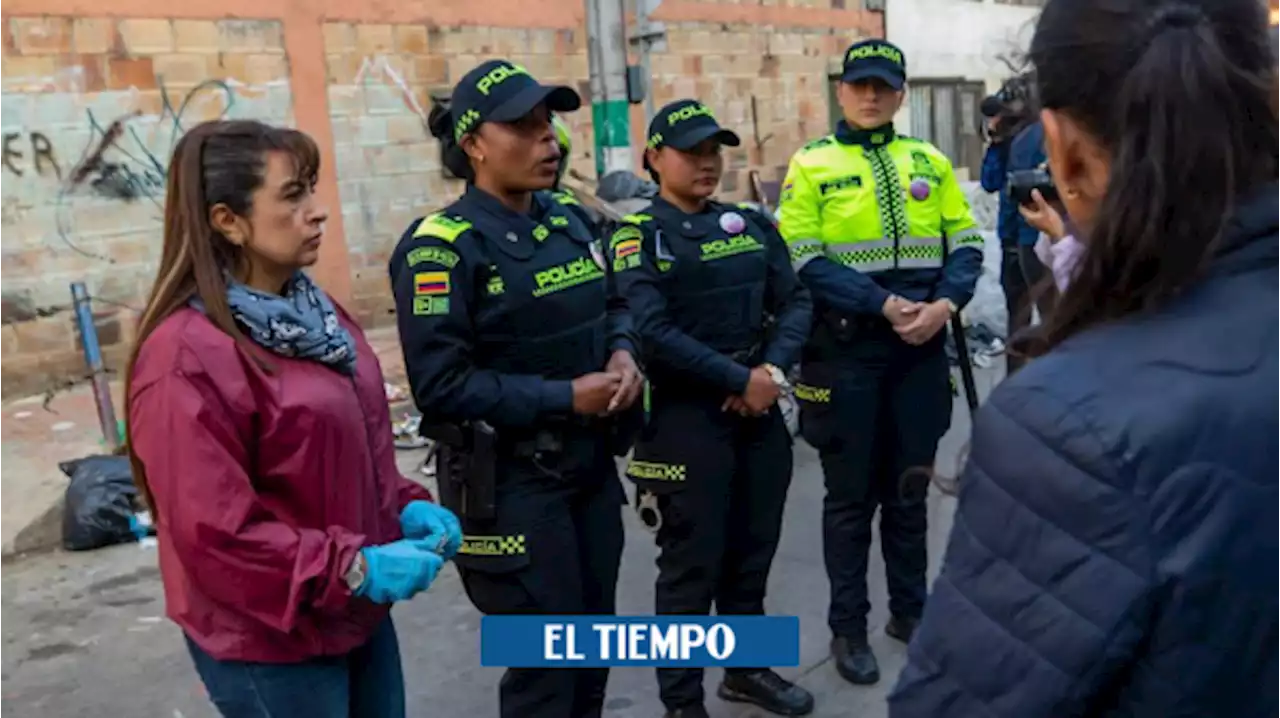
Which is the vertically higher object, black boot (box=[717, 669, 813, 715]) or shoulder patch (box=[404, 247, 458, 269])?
shoulder patch (box=[404, 247, 458, 269])

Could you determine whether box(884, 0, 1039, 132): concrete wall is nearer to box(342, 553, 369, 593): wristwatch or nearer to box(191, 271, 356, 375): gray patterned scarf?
box(191, 271, 356, 375): gray patterned scarf

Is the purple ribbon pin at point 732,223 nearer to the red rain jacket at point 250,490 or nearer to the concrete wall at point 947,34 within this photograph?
the red rain jacket at point 250,490

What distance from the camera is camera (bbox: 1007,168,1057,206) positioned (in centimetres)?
227

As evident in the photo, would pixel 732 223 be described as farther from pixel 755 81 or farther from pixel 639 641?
pixel 755 81

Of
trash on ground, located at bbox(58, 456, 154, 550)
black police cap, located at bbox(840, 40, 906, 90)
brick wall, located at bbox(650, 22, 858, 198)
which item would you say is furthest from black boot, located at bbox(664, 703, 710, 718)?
brick wall, located at bbox(650, 22, 858, 198)

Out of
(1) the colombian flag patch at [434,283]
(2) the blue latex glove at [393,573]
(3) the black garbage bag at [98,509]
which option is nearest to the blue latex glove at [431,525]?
(2) the blue latex glove at [393,573]

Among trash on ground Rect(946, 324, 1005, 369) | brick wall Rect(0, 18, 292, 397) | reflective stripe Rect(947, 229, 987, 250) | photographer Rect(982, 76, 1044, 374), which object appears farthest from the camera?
trash on ground Rect(946, 324, 1005, 369)

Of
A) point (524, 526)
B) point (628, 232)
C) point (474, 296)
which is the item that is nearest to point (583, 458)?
point (524, 526)

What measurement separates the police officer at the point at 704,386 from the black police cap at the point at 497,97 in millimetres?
632

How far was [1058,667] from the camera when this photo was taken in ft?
3.21

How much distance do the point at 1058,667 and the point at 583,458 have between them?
70.0 inches

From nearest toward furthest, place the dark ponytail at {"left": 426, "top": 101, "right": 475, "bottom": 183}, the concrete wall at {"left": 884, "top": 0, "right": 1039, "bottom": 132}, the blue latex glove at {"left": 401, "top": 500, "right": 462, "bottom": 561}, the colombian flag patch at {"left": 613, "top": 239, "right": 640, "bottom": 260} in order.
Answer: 1. the blue latex glove at {"left": 401, "top": 500, "right": 462, "bottom": 561}
2. the dark ponytail at {"left": 426, "top": 101, "right": 475, "bottom": 183}
3. the colombian flag patch at {"left": 613, "top": 239, "right": 640, "bottom": 260}
4. the concrete wall at {"left": 884, "top": 0, "right": 1039, "bottom": 132}

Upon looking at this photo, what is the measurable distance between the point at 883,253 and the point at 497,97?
1461mm

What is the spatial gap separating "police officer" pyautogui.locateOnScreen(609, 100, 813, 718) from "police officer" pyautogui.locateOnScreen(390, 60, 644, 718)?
45 cm
